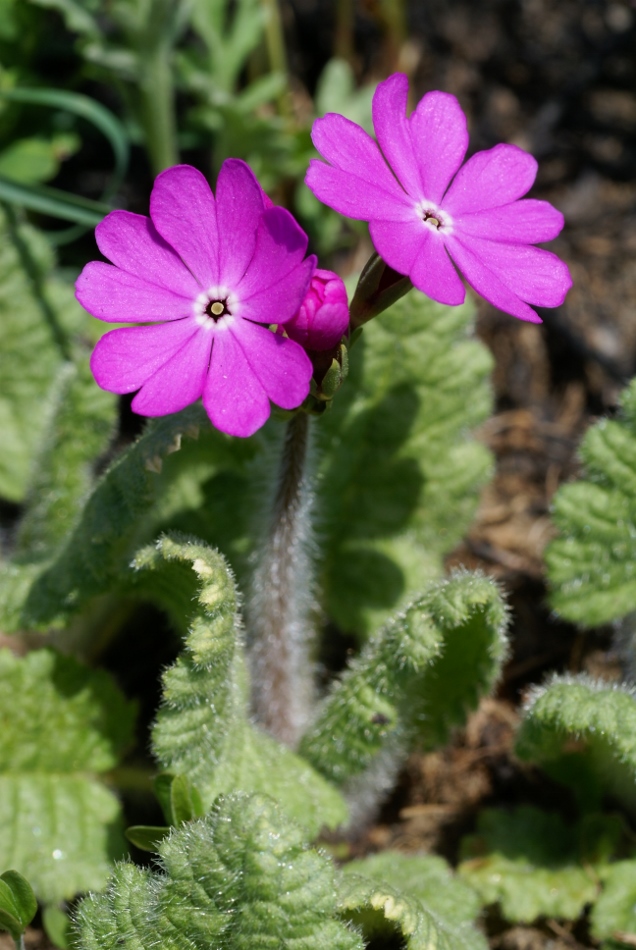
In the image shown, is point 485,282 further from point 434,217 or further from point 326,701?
point 326,701

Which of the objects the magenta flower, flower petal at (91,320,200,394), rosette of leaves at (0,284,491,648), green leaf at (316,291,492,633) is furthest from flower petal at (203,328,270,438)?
green leaf at (316,291,492,633)

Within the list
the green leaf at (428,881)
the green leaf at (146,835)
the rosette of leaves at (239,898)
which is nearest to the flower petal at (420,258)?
the rosette of leaves at (239,898)

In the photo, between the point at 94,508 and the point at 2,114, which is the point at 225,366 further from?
the point at 2,114

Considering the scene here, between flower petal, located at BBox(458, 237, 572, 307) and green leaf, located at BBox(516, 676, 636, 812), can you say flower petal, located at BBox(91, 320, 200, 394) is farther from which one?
A: green leaf, located at BBox(516, 676, 636, 812)

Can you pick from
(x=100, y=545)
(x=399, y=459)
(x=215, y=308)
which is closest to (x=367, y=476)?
(x=399, y=459)

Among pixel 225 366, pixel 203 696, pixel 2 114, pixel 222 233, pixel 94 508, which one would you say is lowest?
pixel 203 696

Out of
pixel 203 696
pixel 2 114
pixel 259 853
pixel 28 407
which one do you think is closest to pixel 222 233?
pixel 203 696

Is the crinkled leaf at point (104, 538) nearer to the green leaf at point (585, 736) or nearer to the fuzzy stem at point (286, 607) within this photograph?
the fuzzy stem at point (286, 607)
